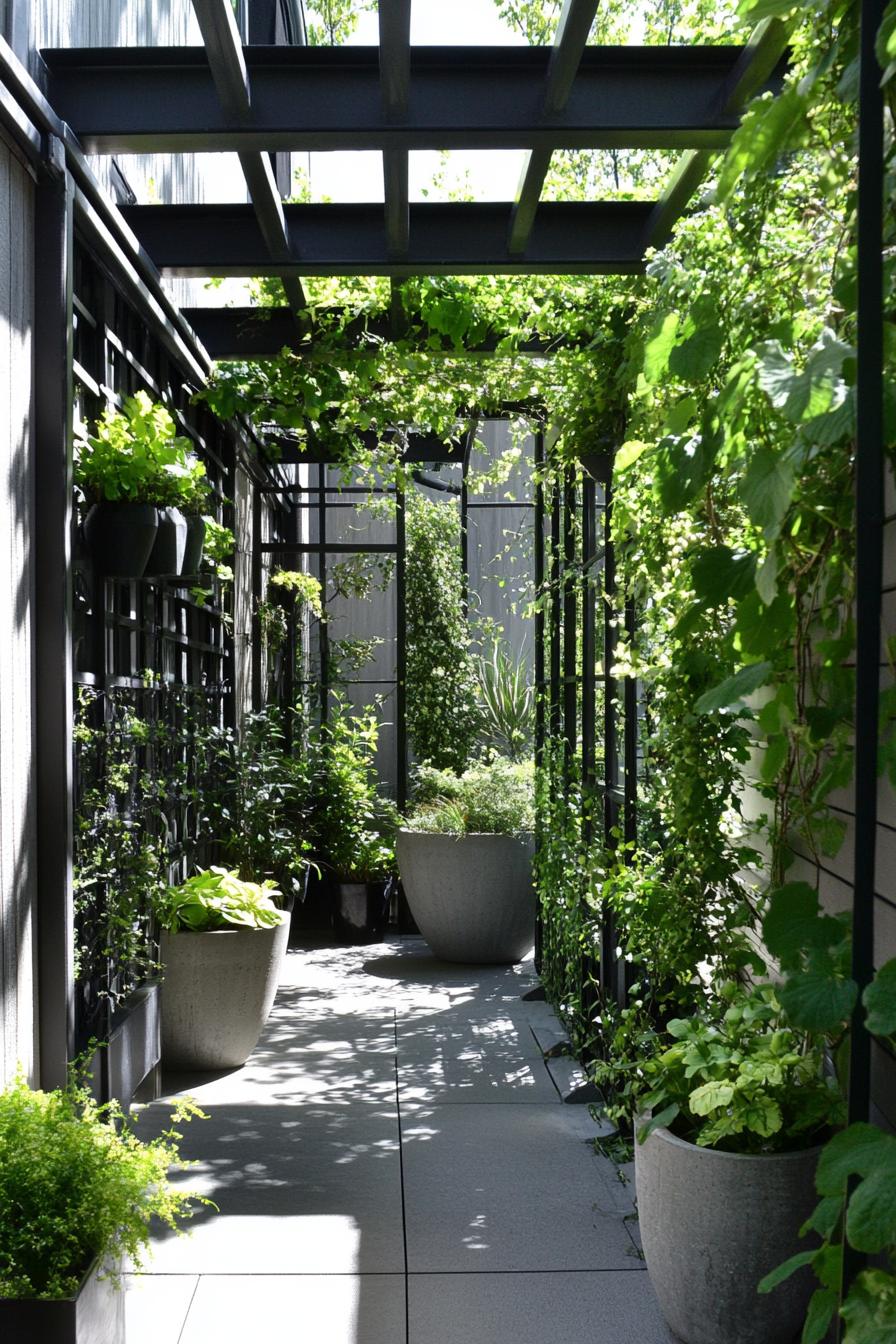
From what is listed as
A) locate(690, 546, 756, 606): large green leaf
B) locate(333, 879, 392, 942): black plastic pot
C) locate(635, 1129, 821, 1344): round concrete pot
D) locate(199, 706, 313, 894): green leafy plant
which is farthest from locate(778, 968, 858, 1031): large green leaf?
locate(333, 879, 392, 942): black plastic pot

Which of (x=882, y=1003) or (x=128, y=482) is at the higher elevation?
(x=128, y=482)

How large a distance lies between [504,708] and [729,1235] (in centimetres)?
586

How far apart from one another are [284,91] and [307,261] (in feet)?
2.91

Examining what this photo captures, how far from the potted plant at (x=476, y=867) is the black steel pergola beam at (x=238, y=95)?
330 centimetres

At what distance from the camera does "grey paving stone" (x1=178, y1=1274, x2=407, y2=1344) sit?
264cm

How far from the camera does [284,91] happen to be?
119 inches

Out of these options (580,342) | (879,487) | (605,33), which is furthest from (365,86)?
(605,33)

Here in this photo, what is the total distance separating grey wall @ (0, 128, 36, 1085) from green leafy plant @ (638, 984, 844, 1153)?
1342 millimetres

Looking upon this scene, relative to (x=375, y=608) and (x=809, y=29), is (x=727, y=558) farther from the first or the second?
(x=375, y=608)

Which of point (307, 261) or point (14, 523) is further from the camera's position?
point (307, 261)

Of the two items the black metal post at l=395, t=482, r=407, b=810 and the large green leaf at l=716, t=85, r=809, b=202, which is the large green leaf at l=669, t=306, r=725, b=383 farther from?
the black metal post at l=395, t=482, r=407, b=810

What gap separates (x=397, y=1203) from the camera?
3385 mm

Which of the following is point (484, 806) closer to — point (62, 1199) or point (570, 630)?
point (570, 630)

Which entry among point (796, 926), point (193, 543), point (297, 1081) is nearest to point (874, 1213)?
point (796, 926)
